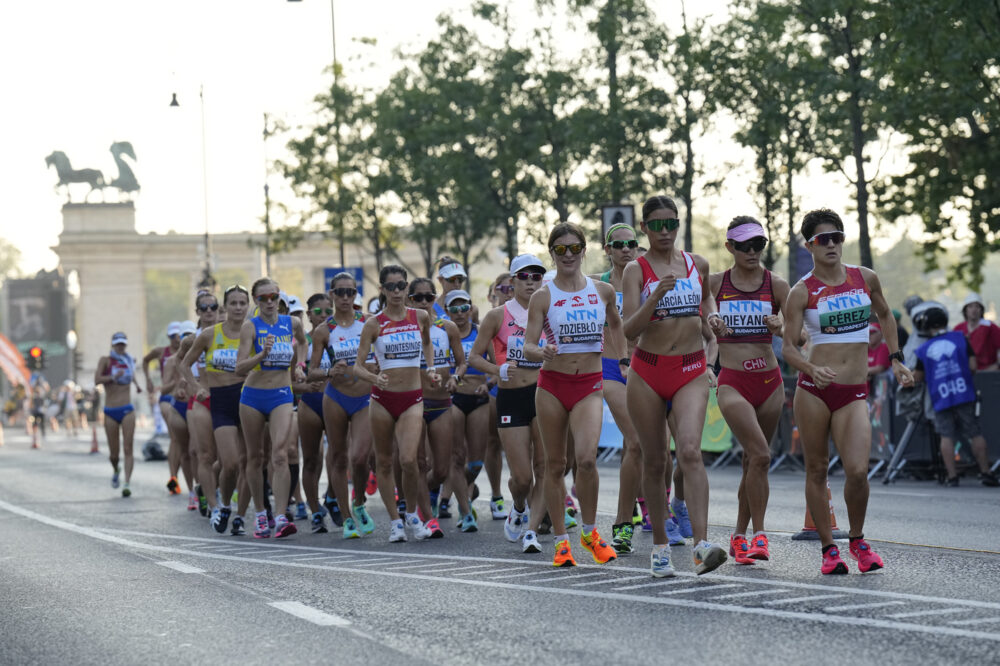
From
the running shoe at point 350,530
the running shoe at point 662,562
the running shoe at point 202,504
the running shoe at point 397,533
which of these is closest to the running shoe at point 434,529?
the running shoe at point 397,533

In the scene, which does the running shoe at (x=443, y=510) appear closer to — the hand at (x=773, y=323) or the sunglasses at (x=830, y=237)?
the hand at (x=773, y=323)

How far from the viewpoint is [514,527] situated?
12.3 meters

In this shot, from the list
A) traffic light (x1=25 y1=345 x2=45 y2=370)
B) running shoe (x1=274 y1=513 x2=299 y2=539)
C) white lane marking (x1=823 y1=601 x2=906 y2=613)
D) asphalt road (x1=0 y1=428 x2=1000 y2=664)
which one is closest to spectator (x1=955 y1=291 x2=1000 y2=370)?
asphalt road (x1=0 y1=428 x2=1000 y2=664)

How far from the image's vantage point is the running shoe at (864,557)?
9.22 metres

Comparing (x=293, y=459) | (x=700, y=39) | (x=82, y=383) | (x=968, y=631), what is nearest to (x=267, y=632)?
(x=968, y=631)

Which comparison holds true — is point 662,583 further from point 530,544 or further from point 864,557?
point 530,544

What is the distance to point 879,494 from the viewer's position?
16188 millimetres

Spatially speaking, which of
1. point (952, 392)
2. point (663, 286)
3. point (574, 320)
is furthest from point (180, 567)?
point (952, 392)

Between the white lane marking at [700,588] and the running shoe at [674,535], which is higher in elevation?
the running shoe at [674,535]

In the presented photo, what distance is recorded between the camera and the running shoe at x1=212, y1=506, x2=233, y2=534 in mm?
14141

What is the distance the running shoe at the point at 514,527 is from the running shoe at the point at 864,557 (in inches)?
139

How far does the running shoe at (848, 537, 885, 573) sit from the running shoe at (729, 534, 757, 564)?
0.74 m

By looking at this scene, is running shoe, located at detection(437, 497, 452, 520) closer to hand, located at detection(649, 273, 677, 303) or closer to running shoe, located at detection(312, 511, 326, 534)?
running shoe, located at detection(312, 511, 326, 534)

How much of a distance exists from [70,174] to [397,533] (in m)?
91.4
